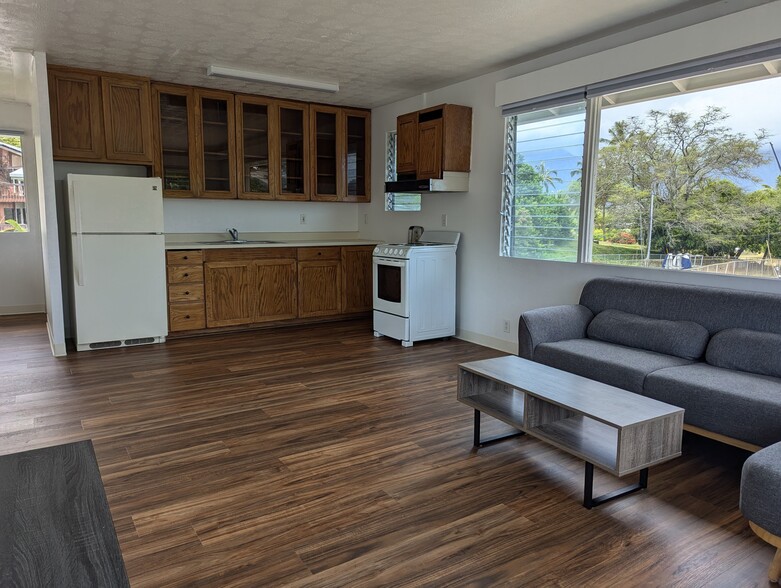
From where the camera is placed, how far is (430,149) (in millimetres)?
4988

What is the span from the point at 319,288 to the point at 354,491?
149 inches

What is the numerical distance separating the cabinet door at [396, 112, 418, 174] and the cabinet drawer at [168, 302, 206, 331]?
93.0 inches

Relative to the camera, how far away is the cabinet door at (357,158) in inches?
250

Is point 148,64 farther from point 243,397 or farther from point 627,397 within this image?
point 627,397

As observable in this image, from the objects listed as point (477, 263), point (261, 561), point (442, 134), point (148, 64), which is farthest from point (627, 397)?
point (148, 64)

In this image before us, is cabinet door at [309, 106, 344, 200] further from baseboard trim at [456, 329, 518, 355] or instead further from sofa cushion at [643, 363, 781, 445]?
sofa cushion at [643, 363, 781, 445]

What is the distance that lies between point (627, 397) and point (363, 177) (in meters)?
4.69

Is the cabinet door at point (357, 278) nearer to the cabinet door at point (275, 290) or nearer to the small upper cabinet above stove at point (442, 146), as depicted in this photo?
the cabinet door at point (275, 290)

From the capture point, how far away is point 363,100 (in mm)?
5965

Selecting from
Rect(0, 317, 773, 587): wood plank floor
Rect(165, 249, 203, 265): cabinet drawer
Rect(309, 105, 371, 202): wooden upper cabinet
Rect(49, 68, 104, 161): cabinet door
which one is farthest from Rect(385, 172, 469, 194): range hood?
Rect(49, 68, 104, 161): cabinet door

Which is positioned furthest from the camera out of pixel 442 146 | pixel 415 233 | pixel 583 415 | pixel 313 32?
pixel 415 233

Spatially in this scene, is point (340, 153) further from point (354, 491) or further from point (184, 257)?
point (354, 491)

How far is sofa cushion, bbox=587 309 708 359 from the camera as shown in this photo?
9.85 feet

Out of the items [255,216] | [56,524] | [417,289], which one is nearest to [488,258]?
[417,289]
